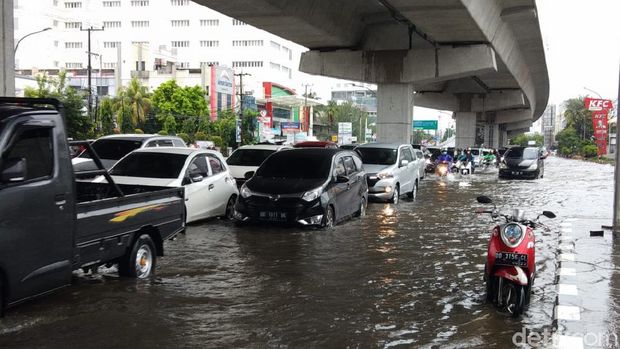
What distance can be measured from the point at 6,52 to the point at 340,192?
23.3 feet

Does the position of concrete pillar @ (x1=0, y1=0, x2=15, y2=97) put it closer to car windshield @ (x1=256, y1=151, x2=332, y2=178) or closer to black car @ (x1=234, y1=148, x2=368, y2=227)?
black car @ (x1=234, y1=148, x2=368, y2=227)

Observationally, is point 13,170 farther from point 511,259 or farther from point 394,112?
point 394,112

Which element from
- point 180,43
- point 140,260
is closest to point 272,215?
point 140,260

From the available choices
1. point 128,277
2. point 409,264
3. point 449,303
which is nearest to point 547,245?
point 409,264

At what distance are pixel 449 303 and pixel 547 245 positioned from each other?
16.1ft

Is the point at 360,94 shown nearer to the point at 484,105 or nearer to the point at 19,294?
the point at 484,105

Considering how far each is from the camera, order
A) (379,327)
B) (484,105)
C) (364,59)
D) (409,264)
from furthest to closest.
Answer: (484,105)
(364,59)
(409,264)
(379,327)

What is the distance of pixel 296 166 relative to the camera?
13.4 metres

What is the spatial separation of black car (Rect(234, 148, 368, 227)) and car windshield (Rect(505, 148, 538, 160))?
19.9 meters

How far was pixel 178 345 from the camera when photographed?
5496 mm

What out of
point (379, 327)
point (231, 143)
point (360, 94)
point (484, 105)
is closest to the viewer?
point (379, 327)

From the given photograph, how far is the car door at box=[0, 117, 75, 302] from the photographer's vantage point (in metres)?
5.38

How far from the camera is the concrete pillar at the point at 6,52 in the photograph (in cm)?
1177

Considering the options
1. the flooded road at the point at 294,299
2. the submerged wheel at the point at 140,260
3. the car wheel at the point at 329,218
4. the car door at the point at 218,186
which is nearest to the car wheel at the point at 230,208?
the car door at the point at 218,186
